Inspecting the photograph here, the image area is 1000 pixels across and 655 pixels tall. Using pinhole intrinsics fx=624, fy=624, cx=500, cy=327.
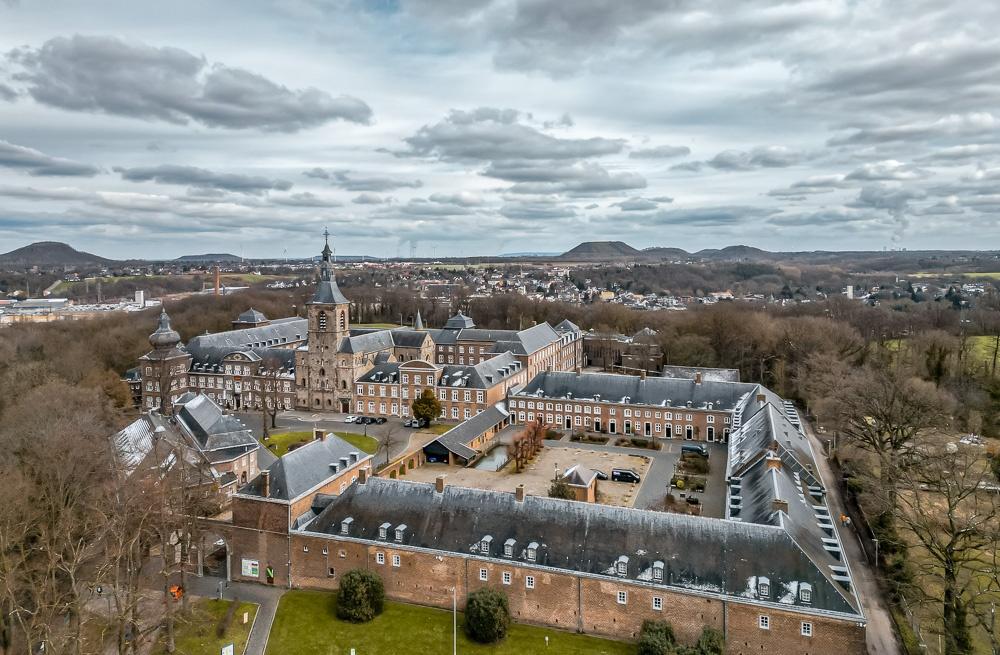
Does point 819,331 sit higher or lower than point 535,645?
higher

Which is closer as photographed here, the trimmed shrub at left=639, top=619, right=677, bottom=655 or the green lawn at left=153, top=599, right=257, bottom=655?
the trimmed shrub at left=639, top=619, right=677, bottom=655

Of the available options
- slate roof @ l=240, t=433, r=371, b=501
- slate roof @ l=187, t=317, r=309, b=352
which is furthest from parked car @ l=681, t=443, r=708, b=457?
slate roof @ l=187, t=317, r=309, b=352

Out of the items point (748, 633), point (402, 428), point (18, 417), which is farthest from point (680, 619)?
point (18, 417)

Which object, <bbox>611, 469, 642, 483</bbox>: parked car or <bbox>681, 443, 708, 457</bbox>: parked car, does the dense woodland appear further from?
<bbox>611, 469, 642, 483</bbox>: parked car

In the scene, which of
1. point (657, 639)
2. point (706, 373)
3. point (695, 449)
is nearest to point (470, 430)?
point (695, 449)

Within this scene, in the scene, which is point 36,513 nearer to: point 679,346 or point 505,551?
point 505,551

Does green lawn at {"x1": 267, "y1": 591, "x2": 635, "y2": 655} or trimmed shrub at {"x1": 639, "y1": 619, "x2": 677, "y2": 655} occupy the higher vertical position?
trimmed shrub at {"x1": 639, "y1": 619, "x2": 677, "y2": 655}

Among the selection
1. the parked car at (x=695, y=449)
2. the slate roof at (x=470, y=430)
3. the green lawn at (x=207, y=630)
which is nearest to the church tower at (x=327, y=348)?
the slate roof at (x=470, y=430)
